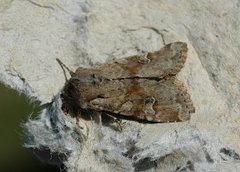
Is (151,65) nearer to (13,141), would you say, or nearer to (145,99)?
(145,99)

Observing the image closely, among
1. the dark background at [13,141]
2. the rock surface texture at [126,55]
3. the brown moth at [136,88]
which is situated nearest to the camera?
the rock surface texture at [126,55]

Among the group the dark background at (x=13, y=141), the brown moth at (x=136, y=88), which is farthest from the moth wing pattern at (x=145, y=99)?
the dark background at (x=13, y=141)

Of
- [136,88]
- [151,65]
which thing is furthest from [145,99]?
[151,65]

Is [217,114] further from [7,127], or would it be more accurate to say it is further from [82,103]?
[7,127]

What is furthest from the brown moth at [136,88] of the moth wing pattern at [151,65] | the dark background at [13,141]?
the dark background at [13,141]

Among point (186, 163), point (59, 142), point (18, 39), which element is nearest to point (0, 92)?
point (18, 39)

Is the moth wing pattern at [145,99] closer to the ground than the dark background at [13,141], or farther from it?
farther from it

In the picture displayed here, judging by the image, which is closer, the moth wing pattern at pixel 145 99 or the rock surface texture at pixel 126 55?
the rock surface texture at pixel 126 55

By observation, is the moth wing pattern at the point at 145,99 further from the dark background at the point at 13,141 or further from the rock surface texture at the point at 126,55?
the dark background at the point at 13,141

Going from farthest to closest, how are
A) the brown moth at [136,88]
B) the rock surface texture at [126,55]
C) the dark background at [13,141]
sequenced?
the dark background at [13,141] → the brown moth at [136,88] → the rock surface texture at [126,55]
